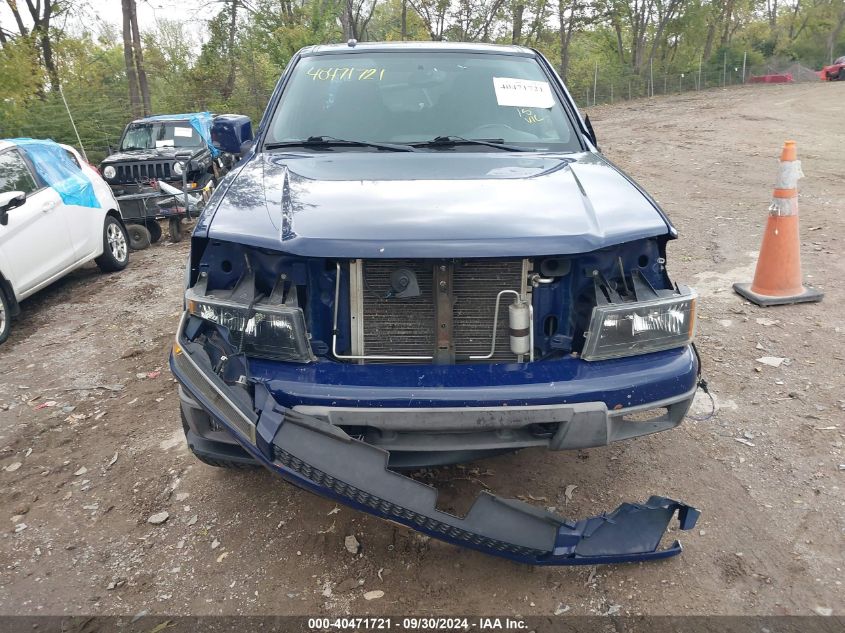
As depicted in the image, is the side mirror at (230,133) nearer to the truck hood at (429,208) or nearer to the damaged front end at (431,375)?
the truck hood at (429,208)

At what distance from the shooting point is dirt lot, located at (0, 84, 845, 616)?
245cm

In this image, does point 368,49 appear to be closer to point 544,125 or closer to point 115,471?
point 544,125

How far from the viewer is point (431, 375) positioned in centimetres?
237

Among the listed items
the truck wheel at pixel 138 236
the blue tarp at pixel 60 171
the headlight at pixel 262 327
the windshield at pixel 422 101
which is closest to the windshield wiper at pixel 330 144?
the windshield at pixel 422 101

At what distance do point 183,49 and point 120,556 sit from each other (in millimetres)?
30074

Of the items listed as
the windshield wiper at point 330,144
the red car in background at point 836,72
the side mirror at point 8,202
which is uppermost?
the red car in background at point 836,72

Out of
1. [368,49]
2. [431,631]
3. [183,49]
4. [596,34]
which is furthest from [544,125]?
[596,34]

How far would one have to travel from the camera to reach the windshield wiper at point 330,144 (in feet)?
11.1

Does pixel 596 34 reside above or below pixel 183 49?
above

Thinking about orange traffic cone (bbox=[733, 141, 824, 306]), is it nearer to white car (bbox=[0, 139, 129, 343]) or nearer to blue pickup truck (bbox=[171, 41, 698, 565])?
blue pickup truck (bbox=[171, 41, 698, 565])

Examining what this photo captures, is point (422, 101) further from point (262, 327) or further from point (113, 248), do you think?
point (113, 248)

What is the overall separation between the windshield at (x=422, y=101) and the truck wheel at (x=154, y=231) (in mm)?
5622

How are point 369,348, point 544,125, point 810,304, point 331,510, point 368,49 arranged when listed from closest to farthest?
point 369,348, point 331,510, point 544,125, point 368,49, point 810,304

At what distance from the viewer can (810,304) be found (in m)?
5.09
